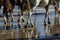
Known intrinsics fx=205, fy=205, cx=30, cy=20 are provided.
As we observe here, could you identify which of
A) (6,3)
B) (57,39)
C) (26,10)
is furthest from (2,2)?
(57,39)

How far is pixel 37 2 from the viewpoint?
3.84 meters

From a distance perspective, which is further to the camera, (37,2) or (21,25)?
(21,25)

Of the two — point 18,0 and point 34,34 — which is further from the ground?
point 18,0

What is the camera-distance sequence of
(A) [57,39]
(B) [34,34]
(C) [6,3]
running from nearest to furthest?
(A) [57,39]
(B) [34,34]
(C) [6,3]

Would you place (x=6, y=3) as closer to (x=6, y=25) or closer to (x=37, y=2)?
(x=37, y=2)

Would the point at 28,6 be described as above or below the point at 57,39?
above

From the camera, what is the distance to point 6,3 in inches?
148

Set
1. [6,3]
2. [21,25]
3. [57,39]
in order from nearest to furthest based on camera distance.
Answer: [57,39] < [6,3] < [21,25]

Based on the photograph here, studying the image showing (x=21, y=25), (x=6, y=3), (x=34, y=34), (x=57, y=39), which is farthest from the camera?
(x=21, y=25)

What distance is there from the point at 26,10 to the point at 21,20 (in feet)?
1.68

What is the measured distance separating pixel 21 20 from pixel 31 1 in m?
0.69

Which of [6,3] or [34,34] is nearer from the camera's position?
[34,34]

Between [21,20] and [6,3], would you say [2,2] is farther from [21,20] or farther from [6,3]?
[21,20]

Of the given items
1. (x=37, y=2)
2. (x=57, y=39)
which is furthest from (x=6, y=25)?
(x=57, y=39)
